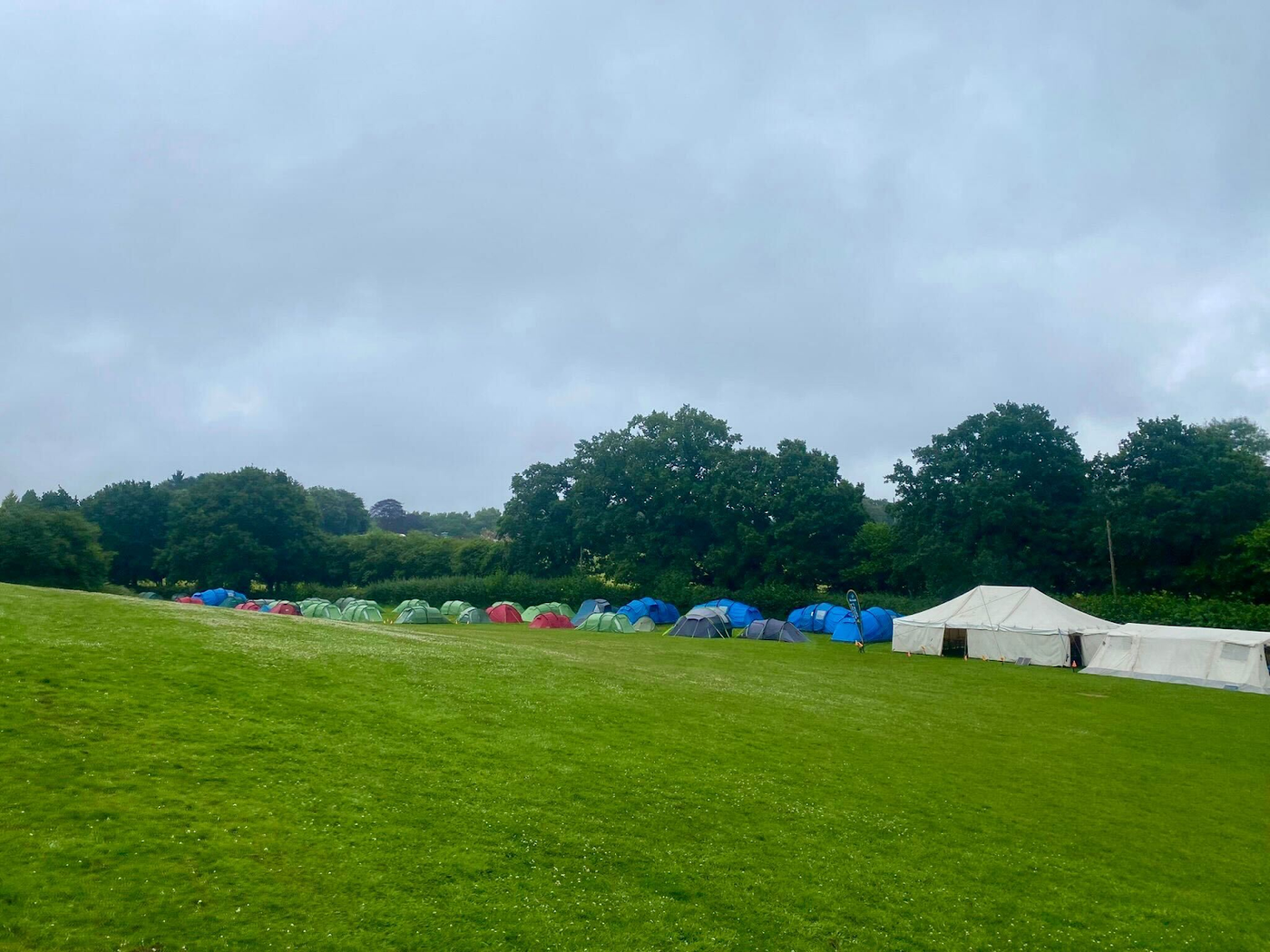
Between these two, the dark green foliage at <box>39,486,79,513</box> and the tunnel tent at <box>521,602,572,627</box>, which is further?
the dark green foliage at <box>39,486,79,513</box>

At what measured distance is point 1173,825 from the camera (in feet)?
44.9

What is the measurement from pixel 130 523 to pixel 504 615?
202 feet

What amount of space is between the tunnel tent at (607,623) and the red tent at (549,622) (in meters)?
2.03

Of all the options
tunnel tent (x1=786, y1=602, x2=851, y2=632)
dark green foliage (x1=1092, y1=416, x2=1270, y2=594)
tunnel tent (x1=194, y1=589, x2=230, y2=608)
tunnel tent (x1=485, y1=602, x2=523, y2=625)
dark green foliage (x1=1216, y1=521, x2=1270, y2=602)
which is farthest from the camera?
tunnel tent (x1=194, y1=589, x2=230, y2=608)

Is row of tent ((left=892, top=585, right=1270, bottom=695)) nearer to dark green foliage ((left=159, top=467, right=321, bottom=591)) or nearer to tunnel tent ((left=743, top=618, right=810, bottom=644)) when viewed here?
tunnel tent ((left=743, top=618, right=810, bottom=644))

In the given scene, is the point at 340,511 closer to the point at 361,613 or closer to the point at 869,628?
the point at 361,613

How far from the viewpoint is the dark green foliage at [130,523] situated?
93.2 m

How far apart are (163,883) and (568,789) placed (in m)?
5.82

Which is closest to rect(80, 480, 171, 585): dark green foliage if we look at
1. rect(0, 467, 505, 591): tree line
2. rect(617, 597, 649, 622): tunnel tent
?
rect(0, 467, 505, 591): tree line

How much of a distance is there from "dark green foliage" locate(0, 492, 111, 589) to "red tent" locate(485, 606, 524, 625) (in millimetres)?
37649

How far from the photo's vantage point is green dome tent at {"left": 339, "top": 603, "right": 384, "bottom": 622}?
54000mm

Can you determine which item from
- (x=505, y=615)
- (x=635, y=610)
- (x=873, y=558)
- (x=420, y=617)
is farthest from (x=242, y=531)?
(x=873, y=558)

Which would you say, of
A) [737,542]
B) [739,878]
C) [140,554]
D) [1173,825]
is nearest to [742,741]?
[739,878]

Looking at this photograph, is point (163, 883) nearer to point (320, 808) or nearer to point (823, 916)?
point (320, 808)
